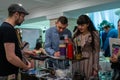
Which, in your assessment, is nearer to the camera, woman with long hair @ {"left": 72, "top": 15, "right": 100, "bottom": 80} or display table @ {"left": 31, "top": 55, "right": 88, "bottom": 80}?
display table @ {"left": 31, "top": 55, "right": 88, "bottom": 80}

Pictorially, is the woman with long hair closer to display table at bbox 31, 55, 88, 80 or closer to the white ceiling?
display table at bbox 31, 55, 88, 80

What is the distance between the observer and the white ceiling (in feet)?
16.6

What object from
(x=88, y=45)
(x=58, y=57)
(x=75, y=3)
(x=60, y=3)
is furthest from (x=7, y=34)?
(x=60, y=3)

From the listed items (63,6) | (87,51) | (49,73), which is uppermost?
(63,6)

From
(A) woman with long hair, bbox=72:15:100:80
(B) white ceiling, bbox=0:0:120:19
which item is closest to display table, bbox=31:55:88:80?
(A) woman with long hair, bbox=72:15:100:80

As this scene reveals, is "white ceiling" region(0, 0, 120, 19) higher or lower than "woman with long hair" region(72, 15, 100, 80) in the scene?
higher

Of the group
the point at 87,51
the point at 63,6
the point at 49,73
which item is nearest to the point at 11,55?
the point at 49,73

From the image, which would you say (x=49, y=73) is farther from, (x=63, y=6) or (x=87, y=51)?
(x=63, y=6)

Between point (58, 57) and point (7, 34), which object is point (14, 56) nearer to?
point (7, 34)

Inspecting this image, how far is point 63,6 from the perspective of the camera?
19.9ft

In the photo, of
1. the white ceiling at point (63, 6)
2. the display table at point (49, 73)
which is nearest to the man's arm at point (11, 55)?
the display table at point (49, 73)

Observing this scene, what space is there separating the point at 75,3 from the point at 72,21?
99cm

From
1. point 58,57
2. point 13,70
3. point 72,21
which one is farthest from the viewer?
point 72,21

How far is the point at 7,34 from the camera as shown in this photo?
1826 mm
